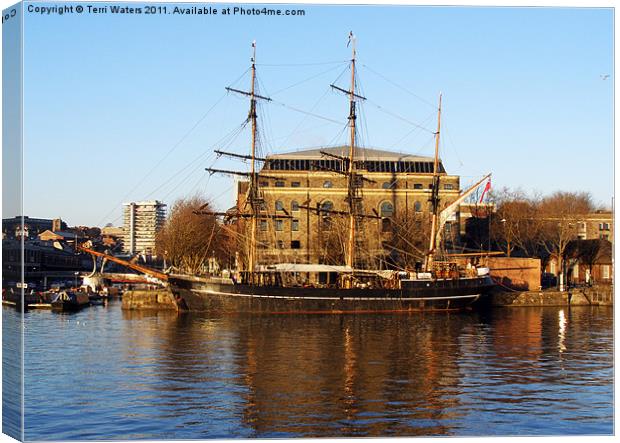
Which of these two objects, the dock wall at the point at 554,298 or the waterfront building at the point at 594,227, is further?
the waterfront building at the point at 594,227

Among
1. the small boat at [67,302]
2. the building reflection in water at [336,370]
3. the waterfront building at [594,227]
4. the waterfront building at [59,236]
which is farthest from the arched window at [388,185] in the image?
the small boat at [67,302]

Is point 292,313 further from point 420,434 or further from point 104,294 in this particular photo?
point 420,434

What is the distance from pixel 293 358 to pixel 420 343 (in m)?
10.3

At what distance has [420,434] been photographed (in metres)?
22.3

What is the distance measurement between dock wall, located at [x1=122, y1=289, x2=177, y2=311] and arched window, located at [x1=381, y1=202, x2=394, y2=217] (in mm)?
32859

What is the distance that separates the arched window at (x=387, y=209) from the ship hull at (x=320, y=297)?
85.4 feet

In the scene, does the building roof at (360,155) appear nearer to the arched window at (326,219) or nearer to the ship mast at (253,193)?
the arched window at (326,219)

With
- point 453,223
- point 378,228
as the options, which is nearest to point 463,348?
point 378,228

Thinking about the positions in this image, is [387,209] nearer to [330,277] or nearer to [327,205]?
[327,205]

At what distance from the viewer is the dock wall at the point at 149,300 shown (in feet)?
239

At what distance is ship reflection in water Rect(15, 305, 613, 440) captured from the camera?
24031 millimetres

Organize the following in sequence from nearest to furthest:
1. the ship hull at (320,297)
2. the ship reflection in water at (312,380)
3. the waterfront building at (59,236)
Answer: the ship reflection in water at (312,380)
the waterfront building at (59,236)
the ship hull at (320,297)

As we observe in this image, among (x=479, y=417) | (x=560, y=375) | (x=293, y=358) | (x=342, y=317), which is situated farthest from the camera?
(x=342, y=317)

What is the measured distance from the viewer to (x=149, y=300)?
7394 centimetres
